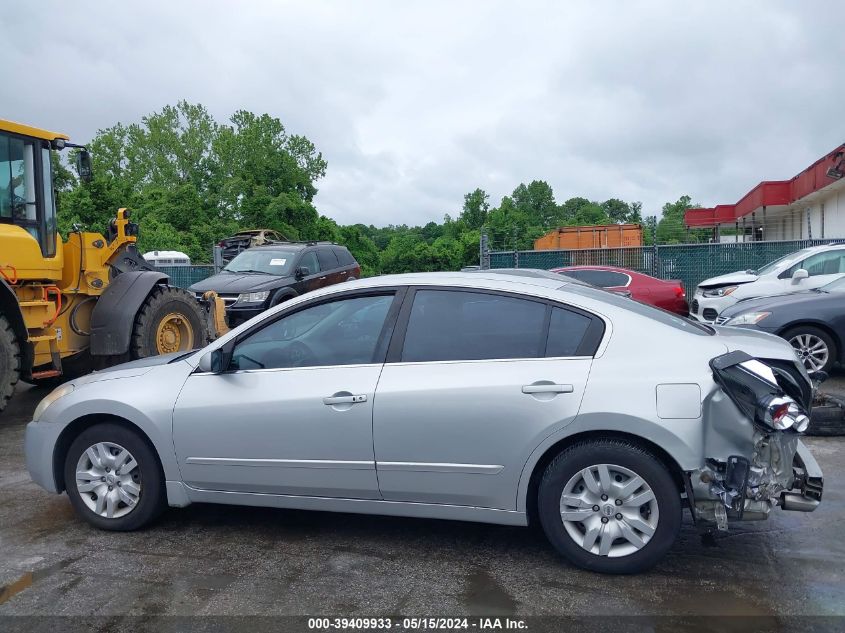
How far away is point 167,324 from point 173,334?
7.4 inches

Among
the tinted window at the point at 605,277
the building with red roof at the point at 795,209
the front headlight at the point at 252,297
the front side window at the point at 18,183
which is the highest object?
the building with red roof at the point at 795,209

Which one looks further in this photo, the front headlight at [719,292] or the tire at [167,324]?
the front headlight at [719,292]

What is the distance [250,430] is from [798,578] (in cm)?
303

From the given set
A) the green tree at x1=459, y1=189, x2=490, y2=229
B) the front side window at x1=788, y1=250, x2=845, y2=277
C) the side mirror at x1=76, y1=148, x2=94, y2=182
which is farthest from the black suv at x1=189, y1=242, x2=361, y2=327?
the green tree at x1=459, y1=189, x2=490, y2=229

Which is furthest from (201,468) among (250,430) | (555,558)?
(555,558)

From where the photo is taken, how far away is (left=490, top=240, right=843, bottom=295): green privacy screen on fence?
16.9m

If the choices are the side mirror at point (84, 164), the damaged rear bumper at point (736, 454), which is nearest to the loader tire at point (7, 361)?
the side mirror at point (84, 164)

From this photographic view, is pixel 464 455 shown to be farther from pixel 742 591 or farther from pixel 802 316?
pixel 802 316

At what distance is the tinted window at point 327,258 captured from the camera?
49.3ft

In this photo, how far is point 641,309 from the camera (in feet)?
13.5

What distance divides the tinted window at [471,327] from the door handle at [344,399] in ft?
1.09

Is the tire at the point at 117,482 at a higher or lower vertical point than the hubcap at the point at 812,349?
lower

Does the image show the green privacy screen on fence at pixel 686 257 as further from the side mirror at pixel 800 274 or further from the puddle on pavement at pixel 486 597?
the puddle on pavement at pixel 486 597

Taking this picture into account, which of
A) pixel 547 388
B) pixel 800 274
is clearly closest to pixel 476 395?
pixel 547 388
